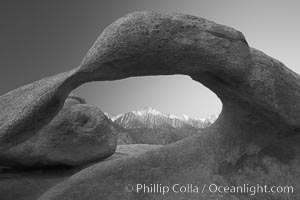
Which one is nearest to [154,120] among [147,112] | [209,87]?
[147,112]

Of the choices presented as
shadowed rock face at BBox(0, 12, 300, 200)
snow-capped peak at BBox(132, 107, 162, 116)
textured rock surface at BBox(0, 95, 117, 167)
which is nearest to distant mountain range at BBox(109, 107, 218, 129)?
snow-capped peak at BBox(132, 107, 162, 116)

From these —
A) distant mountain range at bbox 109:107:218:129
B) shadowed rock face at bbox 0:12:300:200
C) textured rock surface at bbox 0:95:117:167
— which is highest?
shadowed rock face at bbox 0:12:300:200

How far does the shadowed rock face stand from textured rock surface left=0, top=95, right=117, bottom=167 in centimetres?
202

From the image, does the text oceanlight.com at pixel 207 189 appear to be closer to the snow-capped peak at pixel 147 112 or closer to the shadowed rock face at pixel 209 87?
the shadowed rock face at pixel 209 87

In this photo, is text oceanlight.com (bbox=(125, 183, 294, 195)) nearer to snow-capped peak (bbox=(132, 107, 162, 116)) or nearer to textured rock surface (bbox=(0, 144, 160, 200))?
textured rock surface (bbox=(0, 144, 160, 200))

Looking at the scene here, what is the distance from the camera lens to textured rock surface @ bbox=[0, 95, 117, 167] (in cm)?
811

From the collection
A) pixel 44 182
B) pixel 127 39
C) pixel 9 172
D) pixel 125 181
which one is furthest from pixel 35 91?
pixel 9 172

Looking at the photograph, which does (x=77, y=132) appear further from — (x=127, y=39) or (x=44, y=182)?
(x=127, y=39)

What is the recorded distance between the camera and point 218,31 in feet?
16.9

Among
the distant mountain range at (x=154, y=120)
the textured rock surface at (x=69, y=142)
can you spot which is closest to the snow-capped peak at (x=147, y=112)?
the distant mountain range at (x=154, y=120)

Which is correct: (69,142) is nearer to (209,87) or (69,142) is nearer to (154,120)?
(209,87)

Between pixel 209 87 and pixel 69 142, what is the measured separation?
14.6 feet

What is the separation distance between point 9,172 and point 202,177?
5.83 meters

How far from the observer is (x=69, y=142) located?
8.49 meters
